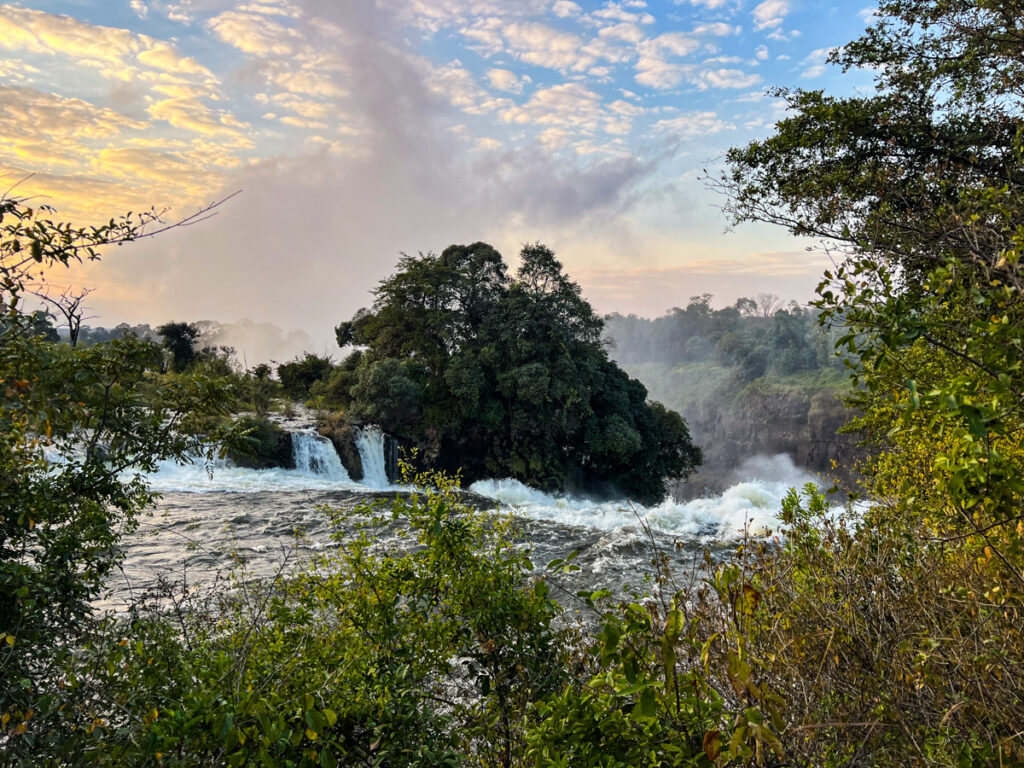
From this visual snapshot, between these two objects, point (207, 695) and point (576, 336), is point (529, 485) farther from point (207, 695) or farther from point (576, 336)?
point (207, 695)

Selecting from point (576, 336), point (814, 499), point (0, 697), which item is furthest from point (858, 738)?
point (576, 336)

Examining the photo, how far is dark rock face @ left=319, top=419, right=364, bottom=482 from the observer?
61.7ft

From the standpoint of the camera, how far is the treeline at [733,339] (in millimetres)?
44719

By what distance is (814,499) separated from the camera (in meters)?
4.03

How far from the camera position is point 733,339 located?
172ft

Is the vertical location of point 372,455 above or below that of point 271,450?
below

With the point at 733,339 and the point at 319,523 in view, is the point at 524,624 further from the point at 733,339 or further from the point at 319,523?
the point at 733,339

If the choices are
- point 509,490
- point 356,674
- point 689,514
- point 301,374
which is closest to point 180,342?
point 301,374

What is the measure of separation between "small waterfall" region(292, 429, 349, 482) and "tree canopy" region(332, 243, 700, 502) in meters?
1.76

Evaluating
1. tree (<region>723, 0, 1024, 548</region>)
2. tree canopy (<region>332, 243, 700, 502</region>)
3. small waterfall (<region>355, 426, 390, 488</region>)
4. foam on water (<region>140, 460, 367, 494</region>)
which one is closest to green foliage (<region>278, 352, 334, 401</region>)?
tree canopy (<region>332, 243, 700, 502</region>)

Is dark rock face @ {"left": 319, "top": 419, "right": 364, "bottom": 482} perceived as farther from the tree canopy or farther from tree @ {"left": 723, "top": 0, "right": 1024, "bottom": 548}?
tree @ {"left": 723, "top": 0, "right": 1024, "bottom": 548}

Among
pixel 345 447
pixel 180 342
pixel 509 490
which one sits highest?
pixel 180 342

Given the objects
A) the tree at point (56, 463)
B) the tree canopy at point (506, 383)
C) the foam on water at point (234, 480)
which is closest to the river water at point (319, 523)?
the foam on water at point (234, 480)

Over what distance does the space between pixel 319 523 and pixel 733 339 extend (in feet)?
155
